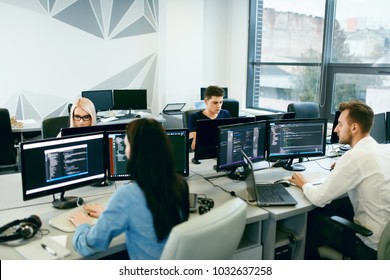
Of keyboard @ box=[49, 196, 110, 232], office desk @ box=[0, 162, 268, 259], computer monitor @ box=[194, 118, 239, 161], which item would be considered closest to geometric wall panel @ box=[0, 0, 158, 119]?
office desk @ box=[0, 162, 268, 259]

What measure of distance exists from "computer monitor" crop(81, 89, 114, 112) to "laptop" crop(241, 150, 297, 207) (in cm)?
348

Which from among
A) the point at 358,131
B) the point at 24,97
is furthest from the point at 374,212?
the point at 24,97

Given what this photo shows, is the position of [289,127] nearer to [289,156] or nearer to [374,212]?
[289,156]

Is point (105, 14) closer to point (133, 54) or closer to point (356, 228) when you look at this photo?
point (133, 54)

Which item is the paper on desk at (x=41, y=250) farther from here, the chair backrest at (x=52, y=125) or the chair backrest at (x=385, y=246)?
the chair backrest at (x=52, y=125)

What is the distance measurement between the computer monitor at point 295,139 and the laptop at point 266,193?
20.1 inches

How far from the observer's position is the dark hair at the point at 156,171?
59.7 inches

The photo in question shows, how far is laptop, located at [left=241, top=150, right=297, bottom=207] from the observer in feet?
7.30

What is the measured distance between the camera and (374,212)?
214cm

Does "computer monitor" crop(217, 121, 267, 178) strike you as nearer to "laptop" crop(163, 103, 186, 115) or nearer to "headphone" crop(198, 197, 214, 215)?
"headphone" crop(198, 197, 214, 215)

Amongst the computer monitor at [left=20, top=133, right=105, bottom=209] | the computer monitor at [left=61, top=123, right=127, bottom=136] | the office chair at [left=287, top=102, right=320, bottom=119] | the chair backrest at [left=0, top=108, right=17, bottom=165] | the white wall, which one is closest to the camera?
the computer monitor at [left=20, top=133, right=105, bottom=209]

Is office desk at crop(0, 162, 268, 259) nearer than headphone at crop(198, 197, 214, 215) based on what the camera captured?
Yes
